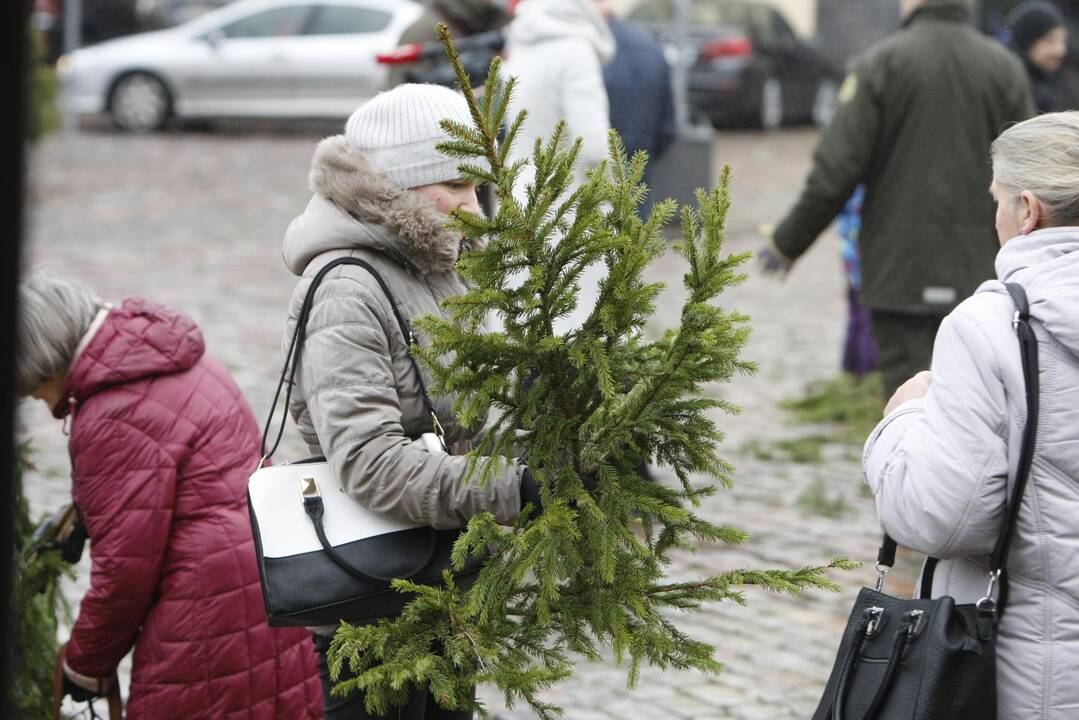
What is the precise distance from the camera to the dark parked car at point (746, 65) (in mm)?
20797

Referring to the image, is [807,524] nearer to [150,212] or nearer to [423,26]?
[423,26]

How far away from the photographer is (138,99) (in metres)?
19.7

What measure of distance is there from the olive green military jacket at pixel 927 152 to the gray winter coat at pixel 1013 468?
324cm

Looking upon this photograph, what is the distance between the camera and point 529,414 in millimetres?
2414

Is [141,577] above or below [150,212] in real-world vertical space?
above

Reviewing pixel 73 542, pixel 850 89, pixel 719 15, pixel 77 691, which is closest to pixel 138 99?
pixel 719 15

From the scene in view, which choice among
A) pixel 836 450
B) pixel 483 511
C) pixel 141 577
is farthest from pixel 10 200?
pixel 836 450

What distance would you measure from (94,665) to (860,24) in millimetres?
24090

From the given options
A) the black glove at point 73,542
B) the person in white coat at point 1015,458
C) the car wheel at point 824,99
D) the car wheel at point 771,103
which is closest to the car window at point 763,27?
the car wheel at point 771,103

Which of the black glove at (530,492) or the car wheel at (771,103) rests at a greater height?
the black glove at (530,492)

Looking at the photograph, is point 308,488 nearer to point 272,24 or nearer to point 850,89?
point 850,89

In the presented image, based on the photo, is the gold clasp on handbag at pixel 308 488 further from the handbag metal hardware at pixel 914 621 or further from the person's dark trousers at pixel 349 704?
the handbag metal hardware at pixel 914 621

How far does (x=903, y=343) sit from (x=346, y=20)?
14.9m

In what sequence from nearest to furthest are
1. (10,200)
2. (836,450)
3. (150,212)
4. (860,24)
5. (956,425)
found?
(10,200), (956,425), (836,450), (150,212), (860,24)
